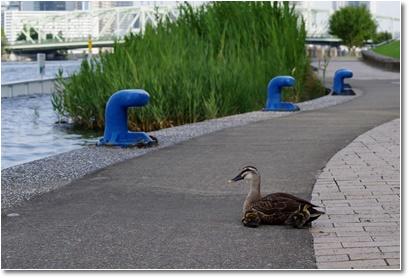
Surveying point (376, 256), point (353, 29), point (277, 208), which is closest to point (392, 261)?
point (376, 256)

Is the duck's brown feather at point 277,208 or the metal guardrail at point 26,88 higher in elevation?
the duck's brown feather at point 277,208

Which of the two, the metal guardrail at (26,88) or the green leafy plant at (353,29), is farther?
the green leafy plant at (353,29)

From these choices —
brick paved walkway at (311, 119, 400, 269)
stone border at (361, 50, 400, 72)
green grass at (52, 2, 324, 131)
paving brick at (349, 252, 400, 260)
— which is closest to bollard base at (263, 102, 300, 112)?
green grass at (52, 2, 324, 131)

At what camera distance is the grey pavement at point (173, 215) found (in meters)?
4.60

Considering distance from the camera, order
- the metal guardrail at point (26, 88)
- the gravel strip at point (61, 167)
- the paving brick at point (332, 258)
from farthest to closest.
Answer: the metal guardrail at point (26, 88) < the gravel strip at point (61, 167) < the paving brick at point (332, 258)

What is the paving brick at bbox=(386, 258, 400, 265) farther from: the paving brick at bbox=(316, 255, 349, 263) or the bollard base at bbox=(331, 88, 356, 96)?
the bollard base at bbox=(331, 88, 356, 96)

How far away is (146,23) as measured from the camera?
54.7 feet

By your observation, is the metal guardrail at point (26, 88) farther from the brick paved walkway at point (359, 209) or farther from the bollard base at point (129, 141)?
the brick paved walkway at point (359, 209)

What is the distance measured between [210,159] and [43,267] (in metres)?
4.58

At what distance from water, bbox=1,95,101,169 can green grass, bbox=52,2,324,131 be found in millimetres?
Answer: 649

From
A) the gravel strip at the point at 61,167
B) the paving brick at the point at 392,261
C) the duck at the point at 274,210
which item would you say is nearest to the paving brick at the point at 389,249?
the paving brick at the point at 392,261

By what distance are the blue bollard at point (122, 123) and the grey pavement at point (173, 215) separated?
19.9 inches

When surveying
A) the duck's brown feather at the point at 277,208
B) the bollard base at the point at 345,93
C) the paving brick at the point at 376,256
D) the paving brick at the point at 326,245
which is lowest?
the bollard base at the point at 345,93

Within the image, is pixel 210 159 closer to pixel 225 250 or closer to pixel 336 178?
pixel 336 178
